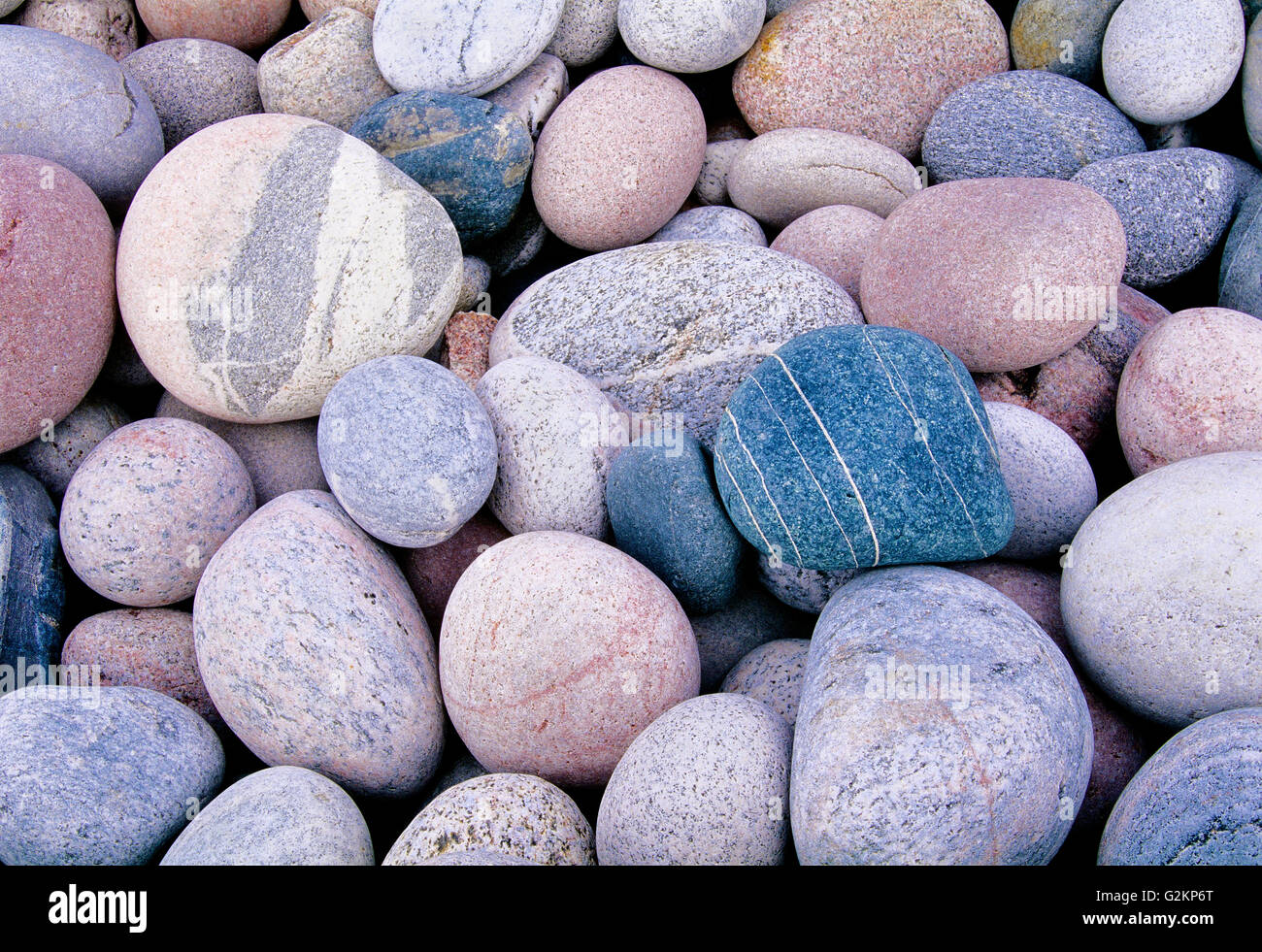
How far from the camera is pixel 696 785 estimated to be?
2.28 m

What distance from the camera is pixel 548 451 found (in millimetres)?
3072

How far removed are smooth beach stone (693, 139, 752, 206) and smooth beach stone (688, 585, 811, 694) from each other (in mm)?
2195

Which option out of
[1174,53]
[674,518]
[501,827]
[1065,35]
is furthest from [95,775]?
[1065,35]

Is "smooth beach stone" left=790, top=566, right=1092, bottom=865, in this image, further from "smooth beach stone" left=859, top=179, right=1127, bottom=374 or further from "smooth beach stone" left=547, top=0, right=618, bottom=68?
"smooth beach stone" left=547, top=0, right=618, bottom=68

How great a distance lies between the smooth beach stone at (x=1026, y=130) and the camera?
13.3 feet

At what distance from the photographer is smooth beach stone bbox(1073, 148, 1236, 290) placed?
3711 millimetres

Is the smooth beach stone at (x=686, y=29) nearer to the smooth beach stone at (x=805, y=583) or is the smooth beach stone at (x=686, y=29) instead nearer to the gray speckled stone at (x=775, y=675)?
the smooth beach stone at (x=805, y=583)

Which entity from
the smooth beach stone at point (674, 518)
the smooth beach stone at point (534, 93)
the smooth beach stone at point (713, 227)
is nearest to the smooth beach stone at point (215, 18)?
the smooth beach stone at point (534, 93)

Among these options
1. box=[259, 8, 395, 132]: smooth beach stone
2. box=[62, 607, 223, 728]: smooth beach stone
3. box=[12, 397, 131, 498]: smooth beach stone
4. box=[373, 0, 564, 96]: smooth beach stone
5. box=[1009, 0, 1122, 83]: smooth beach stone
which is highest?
box=[1009, 0, 1122, 83]: smooth beach stone

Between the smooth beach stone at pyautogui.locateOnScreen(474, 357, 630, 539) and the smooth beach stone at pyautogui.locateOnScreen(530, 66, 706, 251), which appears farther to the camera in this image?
the smooth beach stone at pyautogui.locateOnScreen(530, 66, 706, 251)

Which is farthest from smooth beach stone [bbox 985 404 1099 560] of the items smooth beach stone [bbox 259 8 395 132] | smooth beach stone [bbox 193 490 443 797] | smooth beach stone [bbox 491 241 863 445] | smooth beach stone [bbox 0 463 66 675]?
smooth beach stone [bbox 0 463 66 675]

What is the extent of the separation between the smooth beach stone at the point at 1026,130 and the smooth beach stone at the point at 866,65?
227 millimetres
